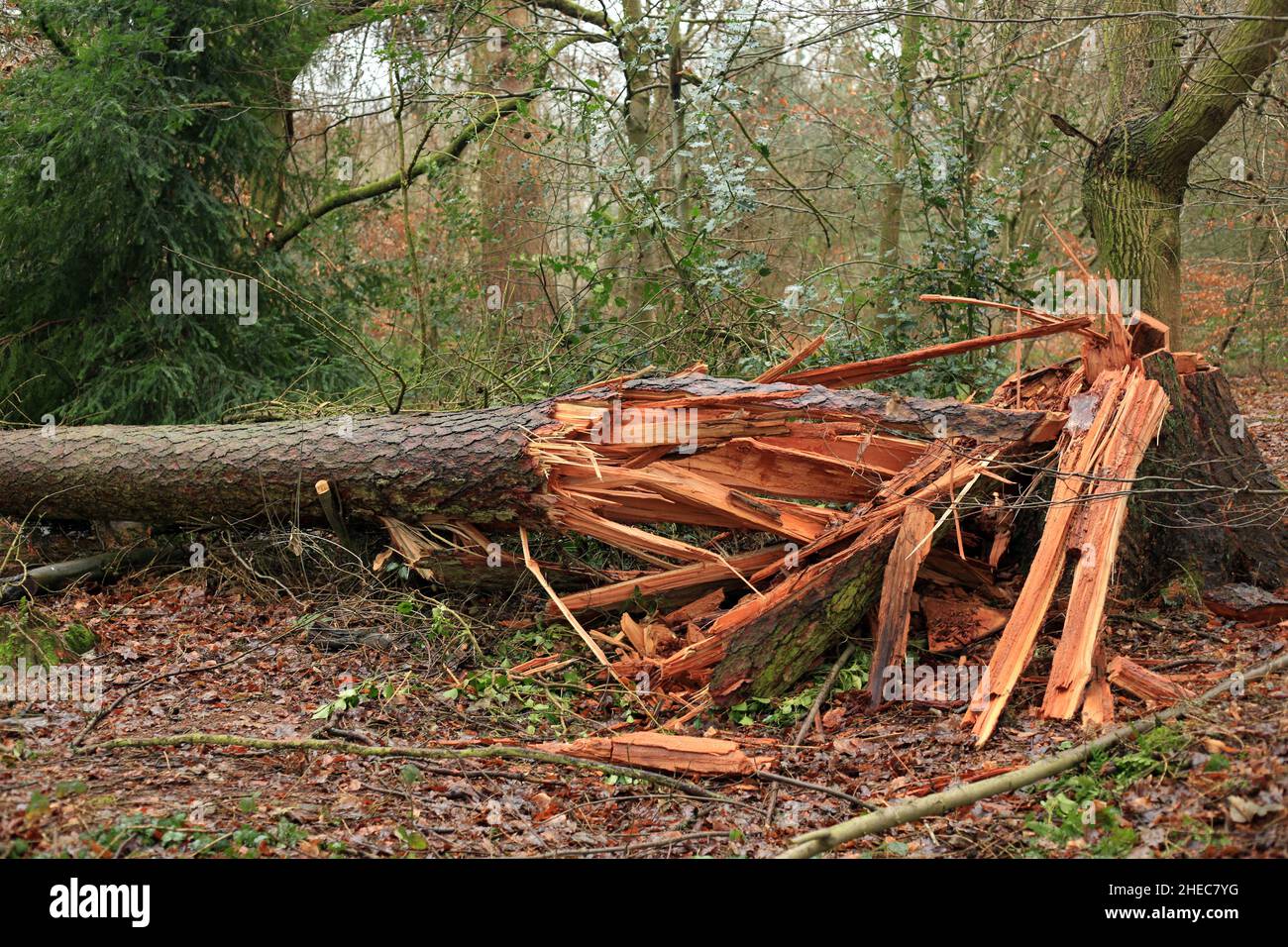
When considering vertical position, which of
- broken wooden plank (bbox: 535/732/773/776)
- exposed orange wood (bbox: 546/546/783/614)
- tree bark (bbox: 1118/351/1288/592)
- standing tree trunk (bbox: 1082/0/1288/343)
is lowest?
broken wooden plank (bbox: 535/732/773/776)

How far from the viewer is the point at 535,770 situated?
415cm

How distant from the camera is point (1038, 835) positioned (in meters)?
3.28

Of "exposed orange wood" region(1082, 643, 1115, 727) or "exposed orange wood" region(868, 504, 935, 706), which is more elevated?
"exposed orange wood" region(868, 504, 935, 706)

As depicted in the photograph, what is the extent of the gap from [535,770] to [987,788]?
5.86 ft

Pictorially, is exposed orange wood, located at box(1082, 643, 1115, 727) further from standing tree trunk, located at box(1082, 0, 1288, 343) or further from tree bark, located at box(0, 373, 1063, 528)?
standing tree trunk, located at box(1082, 0, 1288, 343)

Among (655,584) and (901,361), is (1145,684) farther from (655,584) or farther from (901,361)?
(655,584)

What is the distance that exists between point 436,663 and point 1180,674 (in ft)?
11.8

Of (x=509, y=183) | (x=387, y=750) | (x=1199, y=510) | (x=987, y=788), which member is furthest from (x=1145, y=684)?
(x=509, y=183)

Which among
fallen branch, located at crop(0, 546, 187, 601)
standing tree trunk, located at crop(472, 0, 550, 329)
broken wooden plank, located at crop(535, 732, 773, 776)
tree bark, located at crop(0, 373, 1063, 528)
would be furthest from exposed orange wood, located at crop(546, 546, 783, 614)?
standing tree trunk, located at crop(472, 0, 550, 329)

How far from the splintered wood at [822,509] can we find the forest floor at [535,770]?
0.94ft

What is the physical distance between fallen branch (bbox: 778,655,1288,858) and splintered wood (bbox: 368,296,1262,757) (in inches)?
34.3

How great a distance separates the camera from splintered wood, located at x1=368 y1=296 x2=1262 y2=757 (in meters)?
4.87

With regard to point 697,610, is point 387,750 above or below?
below
